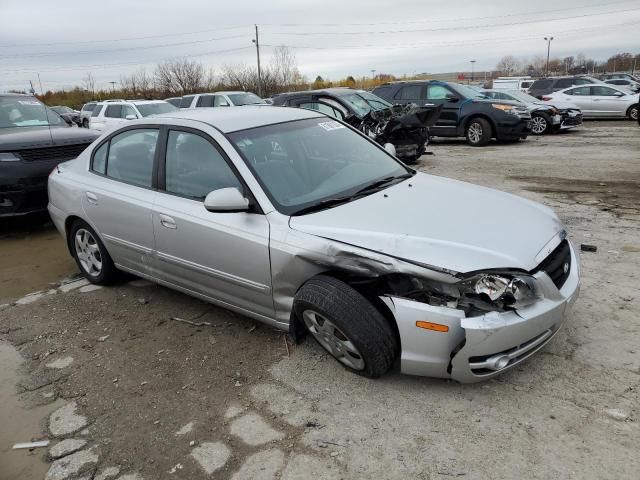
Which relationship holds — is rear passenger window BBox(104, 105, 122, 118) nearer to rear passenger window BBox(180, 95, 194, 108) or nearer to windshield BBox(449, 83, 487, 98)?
rear passenger window BBox(180, 95, 194, 108)

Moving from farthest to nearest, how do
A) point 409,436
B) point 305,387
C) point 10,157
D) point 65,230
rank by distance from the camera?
point 10,157
point 65,230
point 305,387
point 409,436

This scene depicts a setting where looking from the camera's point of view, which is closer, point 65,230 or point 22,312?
point 22,312

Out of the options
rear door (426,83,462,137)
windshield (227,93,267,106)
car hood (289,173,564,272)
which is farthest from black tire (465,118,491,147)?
car hood (289,173,564,272)

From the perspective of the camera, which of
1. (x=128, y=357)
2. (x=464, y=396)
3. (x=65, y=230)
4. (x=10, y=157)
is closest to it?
(x=464, y=396)

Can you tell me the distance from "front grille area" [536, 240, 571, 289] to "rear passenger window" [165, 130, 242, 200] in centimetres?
196

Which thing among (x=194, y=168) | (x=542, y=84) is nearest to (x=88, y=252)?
(x=194, y=168)

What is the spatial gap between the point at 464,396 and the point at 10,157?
610 cm

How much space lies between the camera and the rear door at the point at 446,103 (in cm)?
1368

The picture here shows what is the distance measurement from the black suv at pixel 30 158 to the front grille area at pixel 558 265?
596 centimetres

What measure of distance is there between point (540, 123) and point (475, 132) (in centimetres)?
330

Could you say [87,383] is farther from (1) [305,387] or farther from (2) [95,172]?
(2) [95,172]

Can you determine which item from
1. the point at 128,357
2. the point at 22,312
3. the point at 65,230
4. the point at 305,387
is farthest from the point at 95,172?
the point at 305,387

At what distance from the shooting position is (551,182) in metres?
8.34

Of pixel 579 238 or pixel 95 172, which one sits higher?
pixel 95 172
